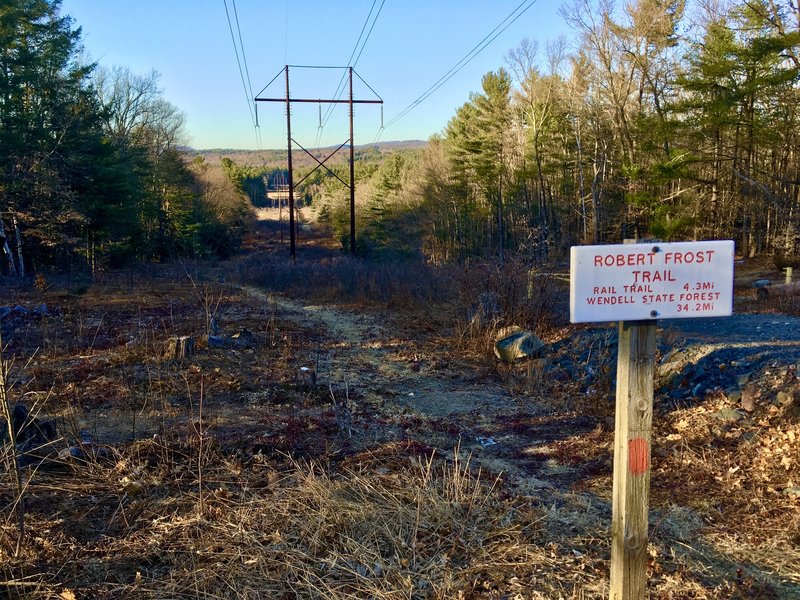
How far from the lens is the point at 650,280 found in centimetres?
238

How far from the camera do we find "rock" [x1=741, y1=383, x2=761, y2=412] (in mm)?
5839

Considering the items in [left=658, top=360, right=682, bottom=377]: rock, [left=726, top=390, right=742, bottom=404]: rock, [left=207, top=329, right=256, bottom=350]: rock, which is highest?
[left=658, top=360, right=682, bottom=377]: rock

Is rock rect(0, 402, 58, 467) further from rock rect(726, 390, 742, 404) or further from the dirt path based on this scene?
rock rect(726, 390, 742, 404)

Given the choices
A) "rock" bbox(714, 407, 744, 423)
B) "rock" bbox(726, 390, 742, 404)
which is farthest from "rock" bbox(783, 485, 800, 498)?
"rock" bbox(726, 390, 742, 404)

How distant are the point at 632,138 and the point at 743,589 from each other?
29800mm

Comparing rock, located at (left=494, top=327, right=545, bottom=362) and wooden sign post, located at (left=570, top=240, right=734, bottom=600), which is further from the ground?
wooden sign post, located at (left=570, top=240, right=734, bottom=600)

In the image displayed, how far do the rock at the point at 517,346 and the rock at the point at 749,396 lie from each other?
3.30m

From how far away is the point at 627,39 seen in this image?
2759 centimetres

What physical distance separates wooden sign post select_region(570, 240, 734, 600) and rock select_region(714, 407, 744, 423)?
3814 millimetres

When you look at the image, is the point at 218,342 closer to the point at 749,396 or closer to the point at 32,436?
the point at 32,436

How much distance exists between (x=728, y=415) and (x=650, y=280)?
4.20 m

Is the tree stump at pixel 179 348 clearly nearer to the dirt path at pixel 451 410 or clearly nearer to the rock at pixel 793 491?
the dirt path at pixel 451 410

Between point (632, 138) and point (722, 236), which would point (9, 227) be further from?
point (722, 236)

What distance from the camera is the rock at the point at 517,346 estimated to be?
900 cm
